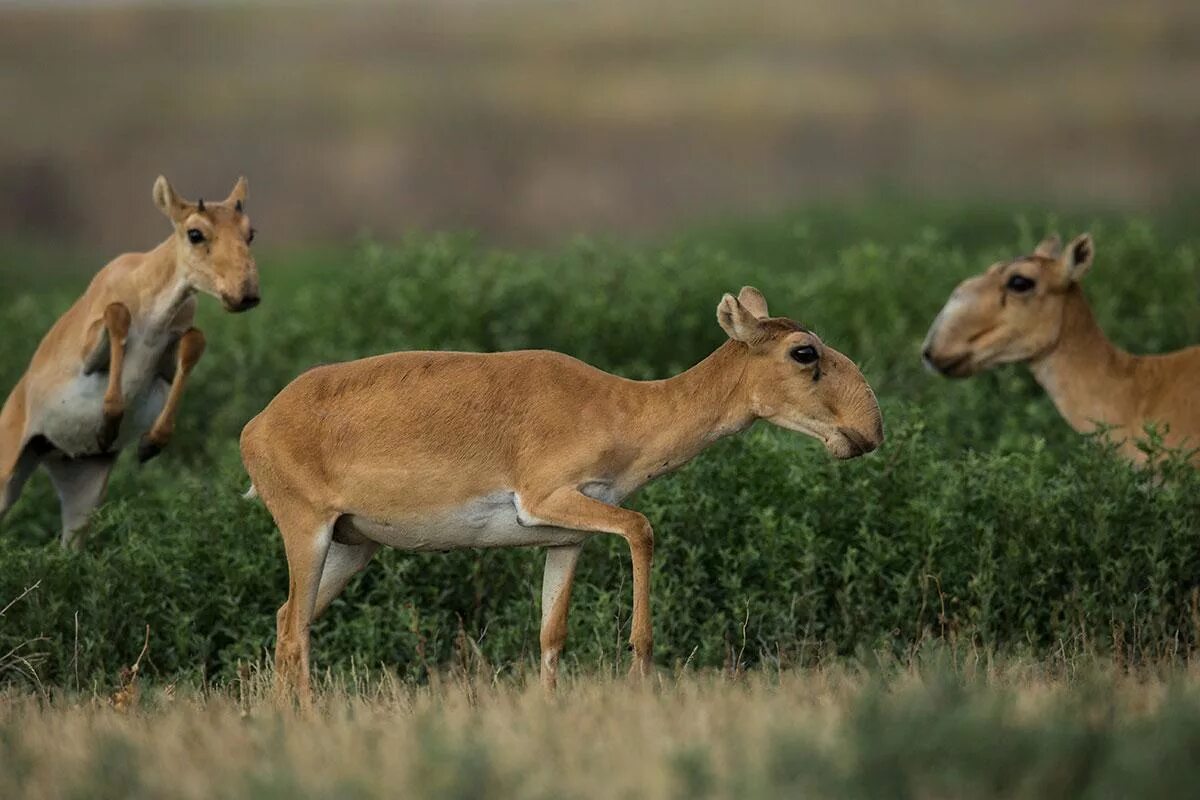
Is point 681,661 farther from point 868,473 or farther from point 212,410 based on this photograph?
point 212,410

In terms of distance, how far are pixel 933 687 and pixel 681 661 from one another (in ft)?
12.8

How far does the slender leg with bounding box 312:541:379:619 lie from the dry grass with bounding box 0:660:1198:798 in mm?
1313

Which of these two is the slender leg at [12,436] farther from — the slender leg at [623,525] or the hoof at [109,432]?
the slender leg at [623,525]

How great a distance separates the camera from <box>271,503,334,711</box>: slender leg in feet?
32.5

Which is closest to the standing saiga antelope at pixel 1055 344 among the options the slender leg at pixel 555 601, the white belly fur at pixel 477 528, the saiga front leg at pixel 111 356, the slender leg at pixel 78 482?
the slender leg at pixel 555 601

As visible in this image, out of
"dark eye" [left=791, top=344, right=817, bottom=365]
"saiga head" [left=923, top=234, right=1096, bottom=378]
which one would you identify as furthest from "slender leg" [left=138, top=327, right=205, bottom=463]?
"saiga head" [left=923, top=234, right=1096, bottom=378]

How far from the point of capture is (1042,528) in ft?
38.6

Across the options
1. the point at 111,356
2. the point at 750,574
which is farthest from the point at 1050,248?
the point at 111,356

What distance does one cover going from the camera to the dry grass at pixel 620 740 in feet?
21.7

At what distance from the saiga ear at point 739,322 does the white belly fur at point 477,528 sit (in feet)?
3.93

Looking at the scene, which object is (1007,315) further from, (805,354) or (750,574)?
(805,354)

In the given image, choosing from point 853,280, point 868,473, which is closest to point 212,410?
point 853,280

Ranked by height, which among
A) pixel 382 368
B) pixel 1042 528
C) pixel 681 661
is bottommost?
pixel 681 661

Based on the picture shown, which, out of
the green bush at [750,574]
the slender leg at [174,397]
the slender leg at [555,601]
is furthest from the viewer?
the slender leg at [174,397]
